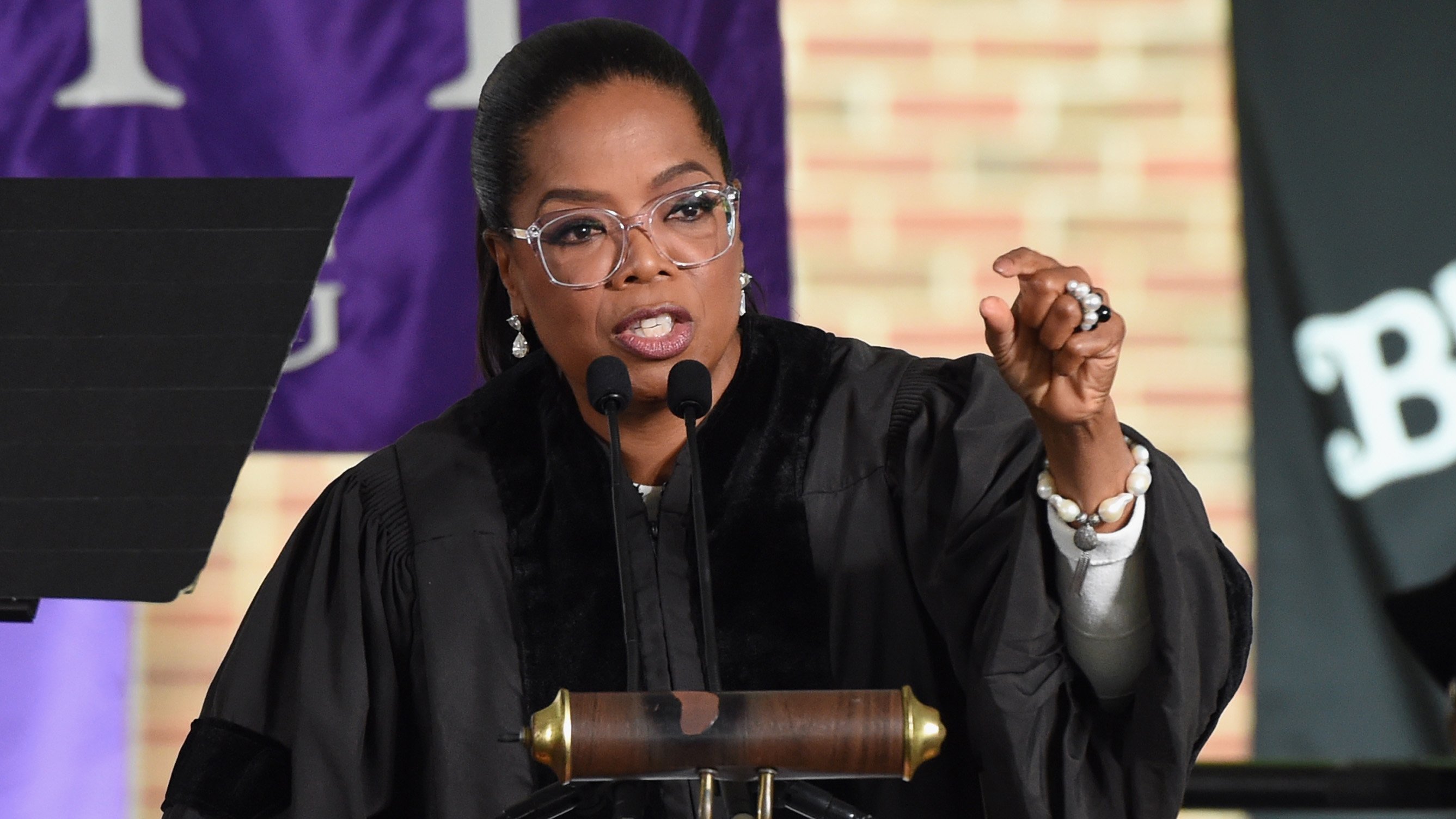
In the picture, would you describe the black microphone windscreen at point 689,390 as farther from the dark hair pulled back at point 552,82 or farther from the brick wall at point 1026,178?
the brick wall at point 1026,178

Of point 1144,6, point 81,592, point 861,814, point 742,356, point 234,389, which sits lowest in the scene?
point 861,814

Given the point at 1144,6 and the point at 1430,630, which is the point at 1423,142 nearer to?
the point at 1144,6

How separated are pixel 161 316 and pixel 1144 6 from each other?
2607mm

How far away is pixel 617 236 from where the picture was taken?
1.84m

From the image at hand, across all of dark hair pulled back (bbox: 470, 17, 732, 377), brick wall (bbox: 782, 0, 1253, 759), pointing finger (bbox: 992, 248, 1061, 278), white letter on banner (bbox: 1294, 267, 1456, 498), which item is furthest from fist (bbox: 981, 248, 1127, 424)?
brick wall (bbox: 782, 0, 1253, 759)

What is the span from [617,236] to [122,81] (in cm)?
181

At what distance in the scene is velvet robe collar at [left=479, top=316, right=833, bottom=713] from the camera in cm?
185

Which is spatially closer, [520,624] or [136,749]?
[520,624]

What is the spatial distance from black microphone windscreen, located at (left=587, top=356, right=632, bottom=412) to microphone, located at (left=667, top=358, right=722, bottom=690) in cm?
4

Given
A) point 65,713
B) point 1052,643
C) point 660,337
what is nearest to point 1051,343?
point 1052,643

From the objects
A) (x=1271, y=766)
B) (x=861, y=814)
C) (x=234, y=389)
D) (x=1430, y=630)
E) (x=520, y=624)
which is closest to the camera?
(x=861, y=814)

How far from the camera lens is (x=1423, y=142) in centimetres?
336

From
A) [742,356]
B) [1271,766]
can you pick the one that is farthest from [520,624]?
[1271,766]

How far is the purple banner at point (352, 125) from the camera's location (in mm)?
3322
